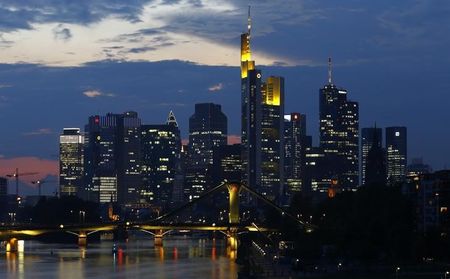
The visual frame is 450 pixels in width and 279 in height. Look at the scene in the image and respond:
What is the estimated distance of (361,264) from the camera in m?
87.6

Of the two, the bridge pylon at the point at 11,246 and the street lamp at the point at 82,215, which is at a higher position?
the street lamp at the point at 82,215

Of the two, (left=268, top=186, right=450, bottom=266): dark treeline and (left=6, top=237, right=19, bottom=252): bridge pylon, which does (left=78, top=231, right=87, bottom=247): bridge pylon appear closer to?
(left=6, top=237, right=19, bottom=252): bridge pylon

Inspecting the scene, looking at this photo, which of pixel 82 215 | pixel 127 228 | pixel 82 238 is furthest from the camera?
pixel 82 215

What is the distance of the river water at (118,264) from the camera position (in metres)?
91.4

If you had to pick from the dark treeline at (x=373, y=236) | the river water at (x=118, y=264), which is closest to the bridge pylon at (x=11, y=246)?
the river water at (x=118, y=264)

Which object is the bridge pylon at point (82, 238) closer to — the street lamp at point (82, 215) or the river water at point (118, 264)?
the river water at point (118, 264)

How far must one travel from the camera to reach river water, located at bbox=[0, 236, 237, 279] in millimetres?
91438

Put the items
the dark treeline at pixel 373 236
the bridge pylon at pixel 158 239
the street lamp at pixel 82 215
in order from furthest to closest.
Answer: the street lamp at pixel 82 215, the bridge pylon at pixel 158 239, the dark treeline at pixel 373 236

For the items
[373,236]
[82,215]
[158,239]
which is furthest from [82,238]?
[373,236]

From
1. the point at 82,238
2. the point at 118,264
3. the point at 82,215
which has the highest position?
the point at 82,215

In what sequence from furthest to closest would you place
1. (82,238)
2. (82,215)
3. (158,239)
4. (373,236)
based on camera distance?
(82,215), (158,239), (82,238), (373,236)

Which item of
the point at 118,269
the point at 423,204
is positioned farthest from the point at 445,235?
the point at 118,269

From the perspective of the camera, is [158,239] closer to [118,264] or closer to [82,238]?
[82,238]

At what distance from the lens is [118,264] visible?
10750 centimetres
